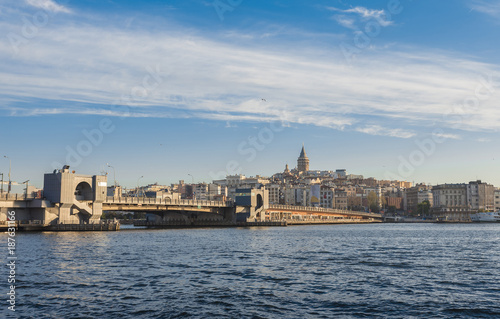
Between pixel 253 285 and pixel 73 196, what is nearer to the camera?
pixel 253 285

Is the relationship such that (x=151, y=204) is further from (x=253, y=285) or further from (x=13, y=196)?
(x=253, y=285)

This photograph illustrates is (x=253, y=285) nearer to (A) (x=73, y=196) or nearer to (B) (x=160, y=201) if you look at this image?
(A) (x=73, y=196)

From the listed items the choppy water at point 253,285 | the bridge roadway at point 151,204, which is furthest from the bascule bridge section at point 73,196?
the choppy water at point 253,285

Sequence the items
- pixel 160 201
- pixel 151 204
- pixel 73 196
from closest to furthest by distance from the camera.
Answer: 1. pixel 73 196
2. pixel 151 204
3. pixel 160 201

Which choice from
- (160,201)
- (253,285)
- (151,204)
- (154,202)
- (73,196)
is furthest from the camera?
(160,201)

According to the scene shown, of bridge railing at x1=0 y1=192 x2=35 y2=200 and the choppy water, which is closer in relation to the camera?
the choppy water

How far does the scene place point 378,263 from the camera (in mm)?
45875

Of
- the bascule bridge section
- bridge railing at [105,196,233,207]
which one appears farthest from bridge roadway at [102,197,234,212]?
the bascule bridge section

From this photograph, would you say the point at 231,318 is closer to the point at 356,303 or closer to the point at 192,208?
the point at 356,303

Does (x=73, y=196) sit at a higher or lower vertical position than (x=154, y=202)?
higher

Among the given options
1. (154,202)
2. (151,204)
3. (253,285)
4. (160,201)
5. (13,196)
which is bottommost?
(253,285)

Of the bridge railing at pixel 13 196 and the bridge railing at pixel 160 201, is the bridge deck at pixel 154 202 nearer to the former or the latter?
the bridge railing at pixel 160 201

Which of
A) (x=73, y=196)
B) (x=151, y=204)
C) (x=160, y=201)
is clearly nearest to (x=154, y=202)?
(x=151, y=204)

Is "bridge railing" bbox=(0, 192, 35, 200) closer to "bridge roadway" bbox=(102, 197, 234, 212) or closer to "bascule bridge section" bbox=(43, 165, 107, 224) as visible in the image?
"bascule bridge section" bbox=(43, 165, 107, 224)
